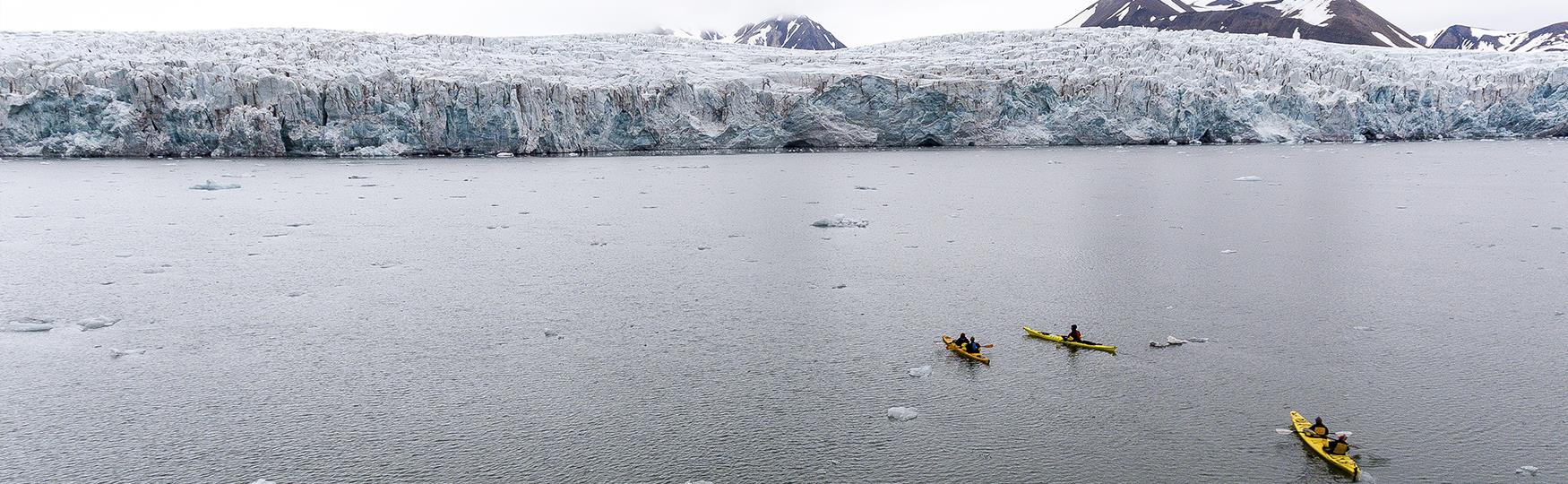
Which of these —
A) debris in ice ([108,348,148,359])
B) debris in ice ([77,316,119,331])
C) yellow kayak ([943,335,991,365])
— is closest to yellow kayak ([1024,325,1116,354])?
yellow kayak ([943,335,991,365])

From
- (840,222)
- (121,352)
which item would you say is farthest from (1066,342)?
(840,222)

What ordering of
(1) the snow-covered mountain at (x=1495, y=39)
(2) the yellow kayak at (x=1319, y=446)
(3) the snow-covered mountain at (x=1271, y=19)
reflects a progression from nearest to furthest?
(2) the yellow kayak at (x=1319, y=446) < (3) the snow-covered mountain at (x=1271, y=19) < (1) the snow-covered mountain at (x=1495, y=39)

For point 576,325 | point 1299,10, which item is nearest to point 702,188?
point 576,325

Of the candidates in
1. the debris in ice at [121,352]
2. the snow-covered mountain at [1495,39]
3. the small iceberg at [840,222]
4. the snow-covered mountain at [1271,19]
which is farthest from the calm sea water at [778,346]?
the snow-covered mountain at [1495,39]

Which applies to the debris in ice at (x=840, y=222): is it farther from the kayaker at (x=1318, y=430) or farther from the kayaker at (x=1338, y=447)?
the kayaker at (x=1338, y=447)

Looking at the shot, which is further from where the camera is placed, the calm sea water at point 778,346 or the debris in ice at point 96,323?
the debris in ice at point 96,323

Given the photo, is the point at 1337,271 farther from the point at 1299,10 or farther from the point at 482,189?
the point at 1299,10

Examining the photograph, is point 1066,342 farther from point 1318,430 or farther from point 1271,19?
point 1271,19

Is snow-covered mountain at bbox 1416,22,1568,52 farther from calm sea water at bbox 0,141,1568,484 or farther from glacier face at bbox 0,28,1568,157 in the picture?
calm sea water at bbox 0,141,1568,484
